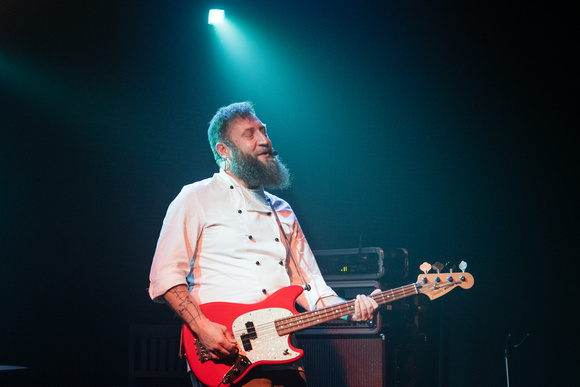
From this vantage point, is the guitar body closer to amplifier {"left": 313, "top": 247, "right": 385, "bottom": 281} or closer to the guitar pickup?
the guitar pickup

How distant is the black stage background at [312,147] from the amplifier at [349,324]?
3.94 ft

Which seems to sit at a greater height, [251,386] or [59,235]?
[59,235]

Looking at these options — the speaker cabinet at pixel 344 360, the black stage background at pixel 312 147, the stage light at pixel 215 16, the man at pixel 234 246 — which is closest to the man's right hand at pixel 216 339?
the man at pixel 234 246

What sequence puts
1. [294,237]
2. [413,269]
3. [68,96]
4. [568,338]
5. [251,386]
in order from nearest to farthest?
[251,386]
[294,237]
[568,338]
[68,96]
[413,269]

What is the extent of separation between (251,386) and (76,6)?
429 cm

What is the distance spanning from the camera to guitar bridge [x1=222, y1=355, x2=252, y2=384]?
2271mm

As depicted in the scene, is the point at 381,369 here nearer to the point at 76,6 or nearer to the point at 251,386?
the point at 251,386

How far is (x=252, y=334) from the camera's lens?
2.37 m

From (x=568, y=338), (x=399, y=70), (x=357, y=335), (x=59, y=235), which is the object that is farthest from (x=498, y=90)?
(x=59, y=235)

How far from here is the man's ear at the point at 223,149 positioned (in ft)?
9.73

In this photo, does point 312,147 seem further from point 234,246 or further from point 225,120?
point 234,246

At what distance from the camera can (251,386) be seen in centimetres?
231

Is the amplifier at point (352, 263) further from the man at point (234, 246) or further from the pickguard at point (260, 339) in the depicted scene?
the pickguard at point (260, 339)

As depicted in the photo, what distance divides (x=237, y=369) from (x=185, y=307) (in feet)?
1.19
